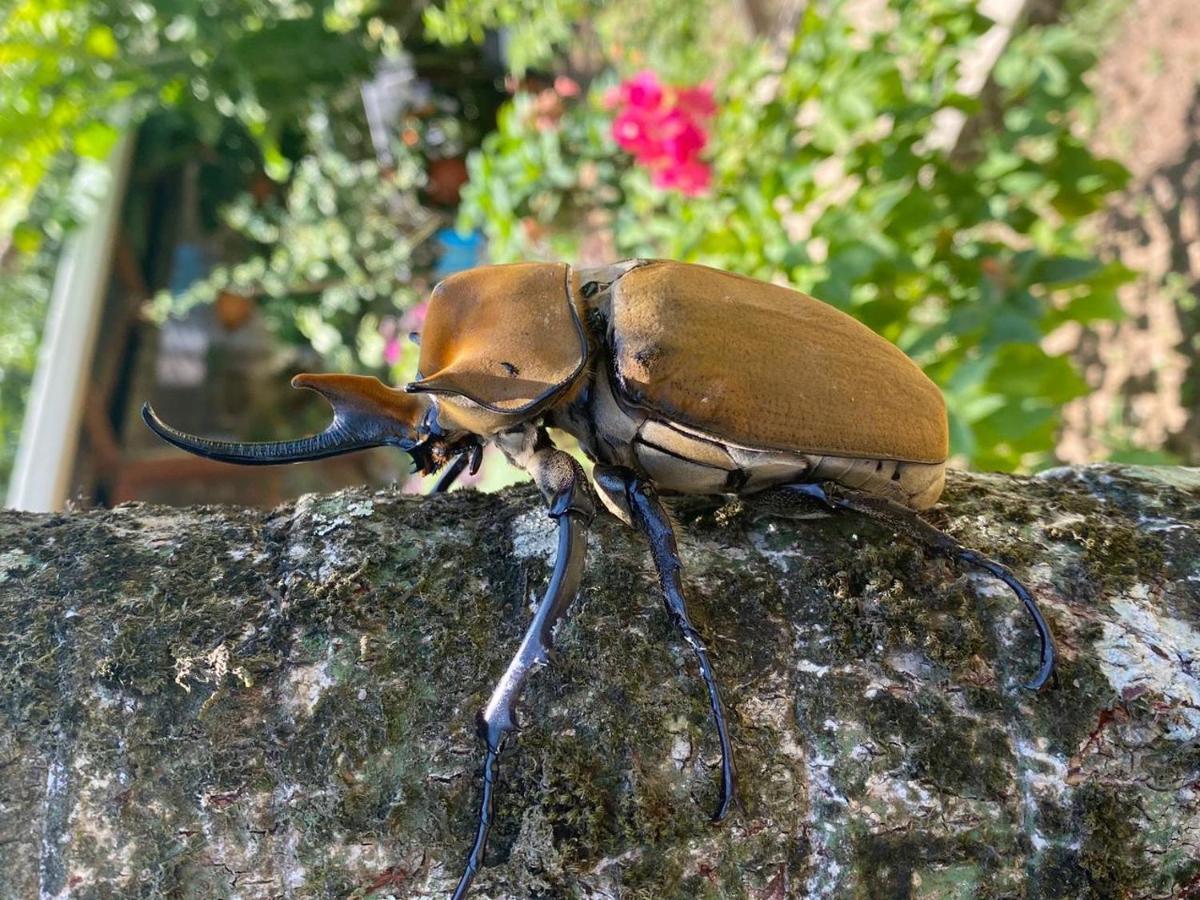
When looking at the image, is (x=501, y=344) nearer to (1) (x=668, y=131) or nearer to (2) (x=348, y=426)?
(2) (x=348, y=426)

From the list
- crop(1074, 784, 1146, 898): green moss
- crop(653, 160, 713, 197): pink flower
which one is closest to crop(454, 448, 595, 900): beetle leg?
crop(1074, 784, 1146, 898): green moss

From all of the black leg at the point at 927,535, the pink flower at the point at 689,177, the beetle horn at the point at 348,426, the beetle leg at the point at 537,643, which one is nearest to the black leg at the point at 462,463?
the beetle horn at the point at 348,426

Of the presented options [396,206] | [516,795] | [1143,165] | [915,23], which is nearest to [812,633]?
[516,795]

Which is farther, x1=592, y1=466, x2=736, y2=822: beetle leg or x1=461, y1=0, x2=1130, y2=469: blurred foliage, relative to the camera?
x1=461, y1=0, x2=1130, y2=469: blurred foliage

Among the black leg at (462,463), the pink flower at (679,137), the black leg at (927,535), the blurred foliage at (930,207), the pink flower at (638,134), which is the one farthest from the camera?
the pink flower at (638,134)

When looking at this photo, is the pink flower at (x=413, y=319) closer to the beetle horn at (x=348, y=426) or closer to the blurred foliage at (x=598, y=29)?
the blurred foliage at (x=598, y=29)

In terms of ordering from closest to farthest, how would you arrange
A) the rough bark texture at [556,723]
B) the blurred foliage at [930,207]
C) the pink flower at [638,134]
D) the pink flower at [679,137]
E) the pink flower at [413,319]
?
the rough bark texture at [556,723], the blurred foliage at [930,207], the pink flower at [679,137], the pink flower at [638,134], the pink flower at [413,319]

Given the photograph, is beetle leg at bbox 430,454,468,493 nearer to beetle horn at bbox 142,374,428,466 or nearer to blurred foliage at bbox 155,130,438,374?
beetle horn at bbox 142,374,428,466
